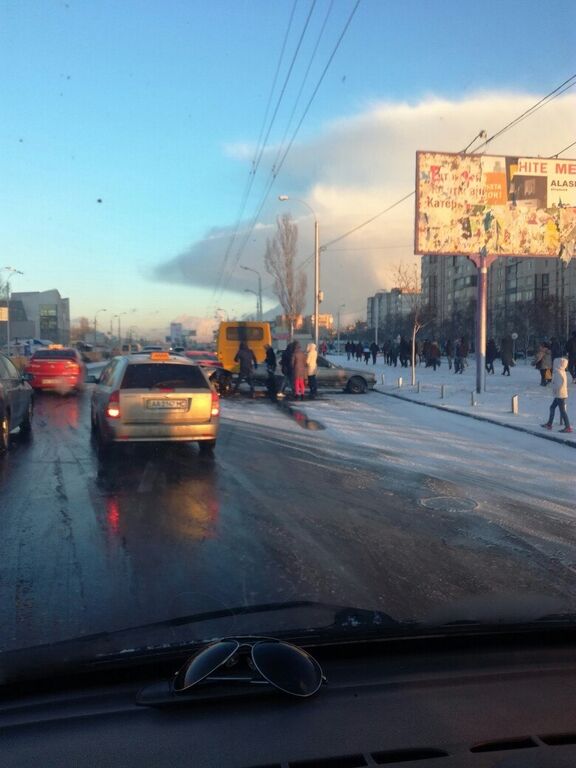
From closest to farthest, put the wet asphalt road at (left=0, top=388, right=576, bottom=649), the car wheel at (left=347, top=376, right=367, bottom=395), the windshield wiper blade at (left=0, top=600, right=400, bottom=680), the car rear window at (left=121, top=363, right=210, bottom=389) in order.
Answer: the windshield wiper blade at (left=0, top=600, right=400, bottom=680) → the wet asphalt road at (left=0, top=388, right=576, bottom=649) → the car rear window at (left=121, top=363, right=210, bottom=389) → the car wheel at (left=347, top=376, right=367, bottom=395)

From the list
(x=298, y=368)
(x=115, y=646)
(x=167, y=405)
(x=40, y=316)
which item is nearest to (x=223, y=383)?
(x=298, y=368)

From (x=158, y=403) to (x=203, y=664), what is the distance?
8.16 m

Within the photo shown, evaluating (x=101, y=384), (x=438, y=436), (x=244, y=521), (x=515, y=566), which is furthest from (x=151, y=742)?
(x=438, y=436)

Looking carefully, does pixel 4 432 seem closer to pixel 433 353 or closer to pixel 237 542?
pixel 237 542

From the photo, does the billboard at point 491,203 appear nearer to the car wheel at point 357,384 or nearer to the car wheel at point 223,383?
the car wheel at point 357,384

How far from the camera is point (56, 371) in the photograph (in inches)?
901

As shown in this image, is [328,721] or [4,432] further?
[4,432]

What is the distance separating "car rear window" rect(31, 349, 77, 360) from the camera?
23172 mm

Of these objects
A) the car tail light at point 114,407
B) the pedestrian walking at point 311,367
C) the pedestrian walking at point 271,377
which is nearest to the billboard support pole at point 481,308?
the pedestrian walking at point 311,367

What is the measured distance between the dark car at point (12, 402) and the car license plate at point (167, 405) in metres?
2.53

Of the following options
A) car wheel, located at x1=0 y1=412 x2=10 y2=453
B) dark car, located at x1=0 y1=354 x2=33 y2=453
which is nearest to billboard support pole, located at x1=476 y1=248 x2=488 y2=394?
dark car, located at x1=0 y1=354 x2=33 y2=453

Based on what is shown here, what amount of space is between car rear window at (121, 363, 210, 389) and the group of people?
31.9ft

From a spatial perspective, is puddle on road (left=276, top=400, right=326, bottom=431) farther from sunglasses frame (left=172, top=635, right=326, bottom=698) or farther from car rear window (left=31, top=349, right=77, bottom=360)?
sunglasses frame (left=172, top=635, right=326, bottom=698)

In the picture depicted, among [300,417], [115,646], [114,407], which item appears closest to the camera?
[115,646]
